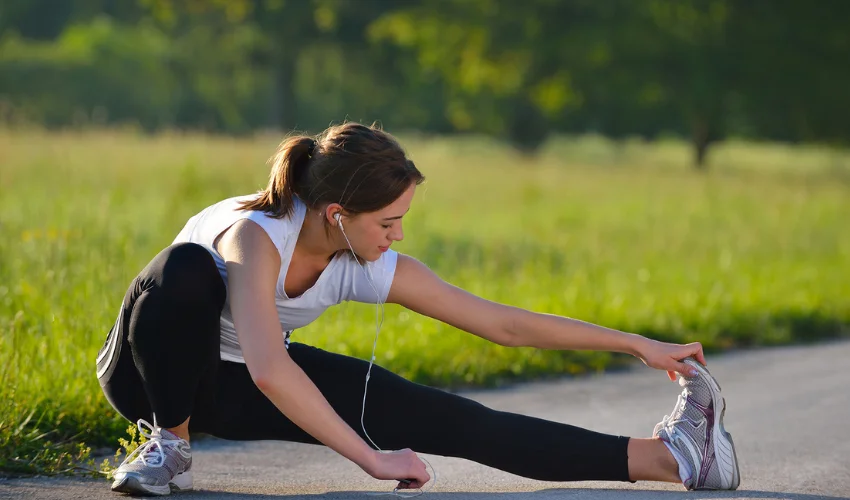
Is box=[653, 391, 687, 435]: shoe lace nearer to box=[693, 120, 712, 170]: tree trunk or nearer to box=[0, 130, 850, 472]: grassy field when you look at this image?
box=[0, 130, 850, 472]: grassy field

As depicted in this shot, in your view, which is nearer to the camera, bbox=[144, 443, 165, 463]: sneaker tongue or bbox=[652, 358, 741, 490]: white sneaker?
bbox=[144, 443, 165, 463]: sneaker tongue

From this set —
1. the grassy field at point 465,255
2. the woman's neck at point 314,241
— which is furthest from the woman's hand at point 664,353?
the grassy field at point 465,255

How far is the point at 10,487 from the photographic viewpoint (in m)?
3.58

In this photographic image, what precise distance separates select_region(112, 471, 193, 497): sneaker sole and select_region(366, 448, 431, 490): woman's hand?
2.25 ft

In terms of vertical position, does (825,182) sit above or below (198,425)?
above

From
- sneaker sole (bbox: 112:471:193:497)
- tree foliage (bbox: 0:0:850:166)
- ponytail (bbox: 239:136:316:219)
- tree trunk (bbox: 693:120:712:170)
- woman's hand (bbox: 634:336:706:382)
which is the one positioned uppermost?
tree foliage (bbox: 0:0:850:166)

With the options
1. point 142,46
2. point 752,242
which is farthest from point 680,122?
point 752,242

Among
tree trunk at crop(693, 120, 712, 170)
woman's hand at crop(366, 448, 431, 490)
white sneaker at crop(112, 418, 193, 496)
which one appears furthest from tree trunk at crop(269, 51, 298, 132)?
woman's hand at crop(366, 448, 431, 490)

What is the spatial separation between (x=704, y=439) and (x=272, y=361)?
4.81ft

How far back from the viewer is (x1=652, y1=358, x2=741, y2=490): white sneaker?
364cm

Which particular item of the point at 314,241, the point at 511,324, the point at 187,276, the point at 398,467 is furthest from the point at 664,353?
the point at 187,276

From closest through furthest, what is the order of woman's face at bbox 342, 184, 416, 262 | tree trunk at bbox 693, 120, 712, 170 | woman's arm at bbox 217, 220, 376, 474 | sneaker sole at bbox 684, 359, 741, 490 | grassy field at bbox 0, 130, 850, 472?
woman's arm at bbox 217, 220, 376, 474, woman's face at bbox 342, 184, 416, 262, sneaker sole at bbox 684, 359, 741, 490, grassy field at bbox 0, 130, 850, 472, tree trunk at bbox 693, 120, 712, 170

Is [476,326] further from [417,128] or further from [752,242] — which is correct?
[417,128]

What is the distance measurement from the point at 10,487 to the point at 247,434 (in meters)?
0.76
